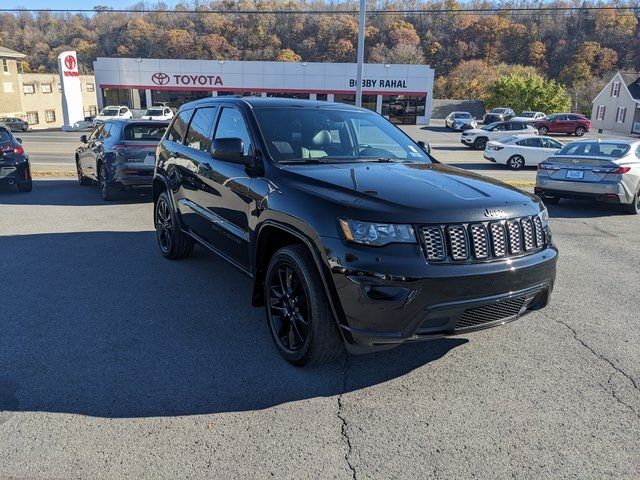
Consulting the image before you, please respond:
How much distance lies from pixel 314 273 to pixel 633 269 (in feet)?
16.0

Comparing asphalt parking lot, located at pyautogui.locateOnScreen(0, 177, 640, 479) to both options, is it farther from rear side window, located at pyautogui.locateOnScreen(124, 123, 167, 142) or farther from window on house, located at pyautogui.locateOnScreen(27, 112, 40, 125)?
window on house, located at pyautogui.locateOnScreen(27, 112, 40, 125)

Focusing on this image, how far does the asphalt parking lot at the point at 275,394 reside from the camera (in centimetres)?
276

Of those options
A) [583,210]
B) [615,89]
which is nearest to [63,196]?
[583,210]

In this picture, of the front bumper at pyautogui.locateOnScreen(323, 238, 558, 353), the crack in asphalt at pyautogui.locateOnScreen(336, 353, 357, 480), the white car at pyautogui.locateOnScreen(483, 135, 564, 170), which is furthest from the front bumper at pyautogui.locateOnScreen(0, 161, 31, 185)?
the white car at pyautogui.locateOnScreen(483, 135, 564, 170)

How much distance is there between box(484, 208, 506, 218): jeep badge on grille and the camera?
10.8 ft

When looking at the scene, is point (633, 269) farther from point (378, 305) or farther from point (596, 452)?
point (378, 305)

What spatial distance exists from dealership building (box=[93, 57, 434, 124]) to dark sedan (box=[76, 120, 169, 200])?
44097mm

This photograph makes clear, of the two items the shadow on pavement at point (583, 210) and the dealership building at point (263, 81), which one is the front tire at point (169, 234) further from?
the dealership building at point (263, 81)

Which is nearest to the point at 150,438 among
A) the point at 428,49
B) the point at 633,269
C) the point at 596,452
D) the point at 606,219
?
the point at 596,452

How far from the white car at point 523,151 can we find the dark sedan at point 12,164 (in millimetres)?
15476

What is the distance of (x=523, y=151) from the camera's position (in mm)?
18984

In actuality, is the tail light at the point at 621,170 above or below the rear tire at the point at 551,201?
above

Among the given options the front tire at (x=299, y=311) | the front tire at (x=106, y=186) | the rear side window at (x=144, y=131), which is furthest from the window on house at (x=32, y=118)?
the front tire at (x=299, y=311)

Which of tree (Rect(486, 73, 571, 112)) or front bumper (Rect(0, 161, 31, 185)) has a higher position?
tree (Rect(486, 73, 571, 112))
